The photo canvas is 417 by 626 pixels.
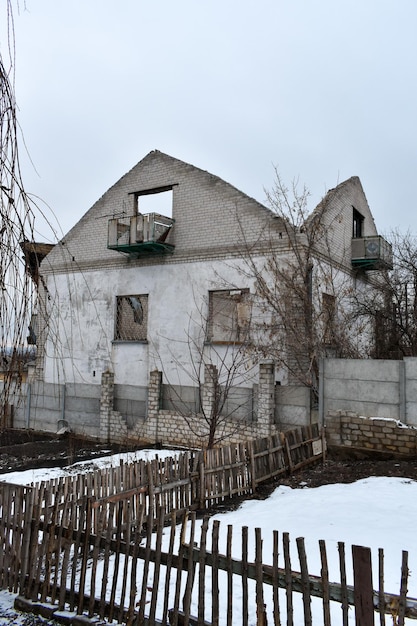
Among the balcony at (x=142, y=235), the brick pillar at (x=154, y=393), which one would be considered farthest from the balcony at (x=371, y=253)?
the brick pillar at (x=154, y=393)

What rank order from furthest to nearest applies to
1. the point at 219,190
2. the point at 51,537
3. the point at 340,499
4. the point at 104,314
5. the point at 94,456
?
the point at 104,314, the point at 219,190, the point at 94,456, the point at 340,499, the point at 51,537

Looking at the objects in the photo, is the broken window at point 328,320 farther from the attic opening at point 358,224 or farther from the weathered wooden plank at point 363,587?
the weathered wooden plank at point 363,587

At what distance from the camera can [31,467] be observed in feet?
37.8

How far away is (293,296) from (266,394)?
2.98 meters

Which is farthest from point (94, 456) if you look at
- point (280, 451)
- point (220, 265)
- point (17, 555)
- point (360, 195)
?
point (360, 195)

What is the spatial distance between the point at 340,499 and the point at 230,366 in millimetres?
6827

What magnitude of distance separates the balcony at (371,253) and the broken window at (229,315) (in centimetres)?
493

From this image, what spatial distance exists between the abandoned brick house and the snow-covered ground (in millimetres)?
3926

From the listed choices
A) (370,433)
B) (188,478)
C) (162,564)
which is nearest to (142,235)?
(370,433)

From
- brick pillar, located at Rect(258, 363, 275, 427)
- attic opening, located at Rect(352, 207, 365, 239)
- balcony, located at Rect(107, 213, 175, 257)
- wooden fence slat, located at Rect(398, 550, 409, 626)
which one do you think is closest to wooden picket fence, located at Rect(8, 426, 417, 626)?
wooden fence slat, located at Rect(398, 550, 409, 626)

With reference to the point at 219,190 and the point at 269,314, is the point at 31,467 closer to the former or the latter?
the point at 269,314

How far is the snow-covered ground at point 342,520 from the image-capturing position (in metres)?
5.40

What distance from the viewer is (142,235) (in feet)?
52.0

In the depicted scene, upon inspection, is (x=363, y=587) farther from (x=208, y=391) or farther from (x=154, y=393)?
(x=154, y=393)
